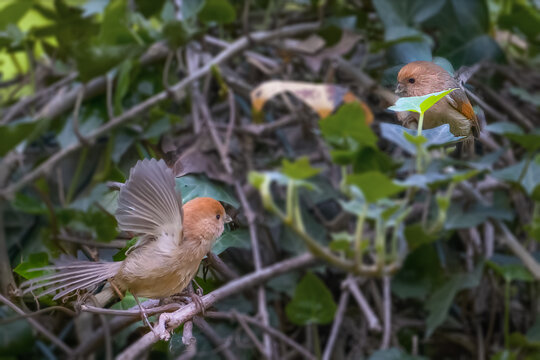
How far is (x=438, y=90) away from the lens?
0.21 metres

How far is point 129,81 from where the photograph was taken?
126cm

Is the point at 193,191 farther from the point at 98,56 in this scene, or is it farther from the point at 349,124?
the point at 98,56

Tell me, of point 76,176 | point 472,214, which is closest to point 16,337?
point 76,176

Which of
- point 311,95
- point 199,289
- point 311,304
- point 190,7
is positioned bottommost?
point 311,304

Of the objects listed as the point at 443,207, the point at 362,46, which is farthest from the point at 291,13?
the point at 443,207

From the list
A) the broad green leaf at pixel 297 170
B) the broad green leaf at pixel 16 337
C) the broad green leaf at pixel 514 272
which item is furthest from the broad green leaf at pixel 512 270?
the broad green leaf at pixel 16 337

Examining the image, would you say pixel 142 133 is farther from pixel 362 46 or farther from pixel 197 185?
pixel 197 185

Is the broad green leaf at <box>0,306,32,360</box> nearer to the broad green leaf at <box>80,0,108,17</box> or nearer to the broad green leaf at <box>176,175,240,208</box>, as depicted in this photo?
the broad green leaf at <box>80,0,108,17</box>

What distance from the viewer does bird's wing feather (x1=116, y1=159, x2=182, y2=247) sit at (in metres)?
0.21

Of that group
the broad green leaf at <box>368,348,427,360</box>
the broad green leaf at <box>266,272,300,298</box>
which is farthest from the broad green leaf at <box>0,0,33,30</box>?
the broad green leaf at <box>368,348,427,360</box>

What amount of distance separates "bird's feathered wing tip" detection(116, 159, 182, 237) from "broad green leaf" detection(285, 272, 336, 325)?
86 cm

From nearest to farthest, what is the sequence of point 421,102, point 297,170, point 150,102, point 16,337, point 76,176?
point 421,102, point 297,170, point 16,337, point 150,102, point 76,176

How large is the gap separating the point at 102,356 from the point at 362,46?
899 millimetres

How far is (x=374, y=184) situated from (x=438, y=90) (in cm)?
38
